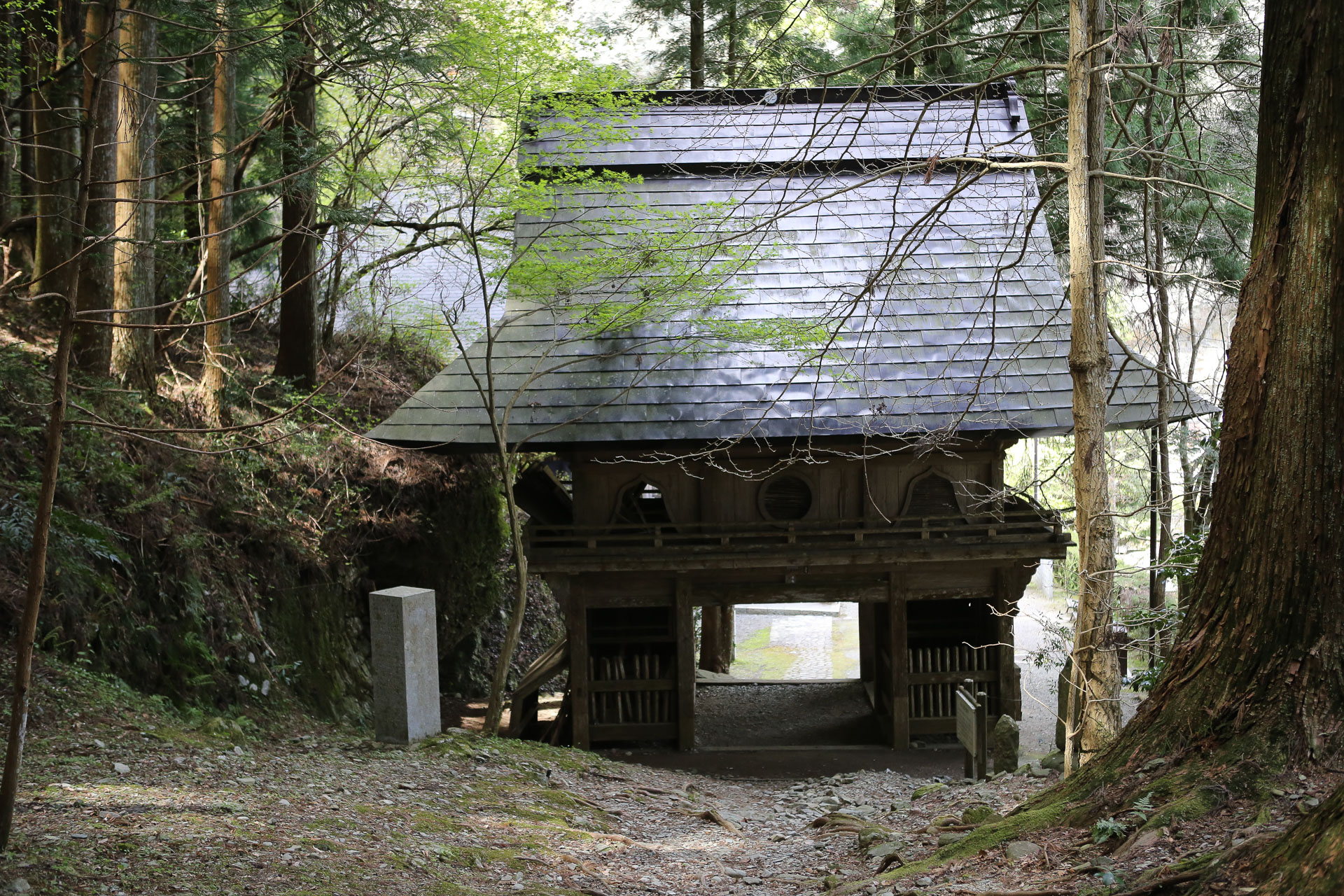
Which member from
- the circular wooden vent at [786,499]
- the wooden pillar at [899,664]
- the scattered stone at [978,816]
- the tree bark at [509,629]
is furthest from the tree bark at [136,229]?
the wooden pillar at [899,664]

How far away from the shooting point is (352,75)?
9.53 m

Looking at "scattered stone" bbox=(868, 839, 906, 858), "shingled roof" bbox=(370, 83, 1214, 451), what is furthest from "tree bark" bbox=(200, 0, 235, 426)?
"scattered stone" bbox=(868, 839, 906, 858)

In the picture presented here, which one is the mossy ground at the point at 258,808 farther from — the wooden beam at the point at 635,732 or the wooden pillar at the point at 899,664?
the wooden pillar at the point at 899,664

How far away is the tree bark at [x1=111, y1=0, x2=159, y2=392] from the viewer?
29.7 ft

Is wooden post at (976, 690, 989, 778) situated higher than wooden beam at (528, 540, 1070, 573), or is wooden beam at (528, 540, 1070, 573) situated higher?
wooden beam at (528, 540, 1070, 573)

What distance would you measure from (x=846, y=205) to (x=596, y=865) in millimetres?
9356

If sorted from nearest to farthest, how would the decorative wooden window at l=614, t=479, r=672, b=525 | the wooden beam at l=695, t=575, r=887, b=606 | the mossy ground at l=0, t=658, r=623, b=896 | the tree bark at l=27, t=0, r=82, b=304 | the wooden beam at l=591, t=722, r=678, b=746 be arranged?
the mossy ground at l=0, t=658, r=623, b=896, the tree bark at l=27, t=0, r=82, b=304, the decorative wooden window at l=614, t=479, r=672, b=525, the wooden beam at l=591, t=722, r=678, b=746, the wooden beam at l=695, t=575, r=887, b=606

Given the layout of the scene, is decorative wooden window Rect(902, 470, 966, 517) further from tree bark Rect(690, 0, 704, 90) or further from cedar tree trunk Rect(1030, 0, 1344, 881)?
tree bark Rect(690, 0, 704, 90)

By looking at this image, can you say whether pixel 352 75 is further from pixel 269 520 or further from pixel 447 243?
pixel 269 520

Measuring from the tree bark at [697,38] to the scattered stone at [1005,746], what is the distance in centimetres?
1260

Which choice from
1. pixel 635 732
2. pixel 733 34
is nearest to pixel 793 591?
pixel 635 732

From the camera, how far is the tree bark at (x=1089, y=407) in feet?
17.5

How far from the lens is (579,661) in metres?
11.4

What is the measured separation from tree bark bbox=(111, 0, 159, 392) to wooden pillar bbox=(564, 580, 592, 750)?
5174 mm
